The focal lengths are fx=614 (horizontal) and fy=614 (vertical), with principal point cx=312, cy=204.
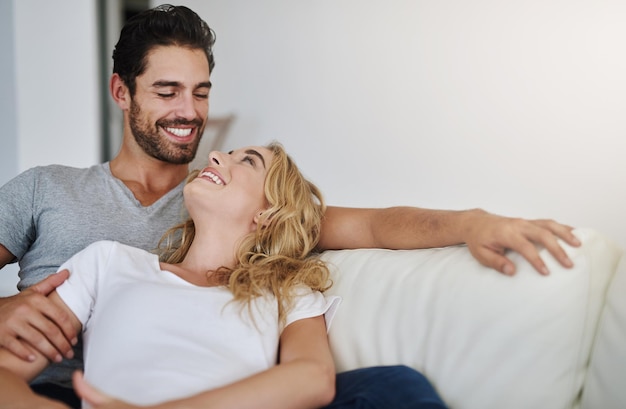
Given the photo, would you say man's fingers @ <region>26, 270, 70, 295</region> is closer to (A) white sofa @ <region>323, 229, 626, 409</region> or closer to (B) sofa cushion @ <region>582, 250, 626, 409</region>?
(A) white sofa @ <region>323, 229, 626, 409</region>

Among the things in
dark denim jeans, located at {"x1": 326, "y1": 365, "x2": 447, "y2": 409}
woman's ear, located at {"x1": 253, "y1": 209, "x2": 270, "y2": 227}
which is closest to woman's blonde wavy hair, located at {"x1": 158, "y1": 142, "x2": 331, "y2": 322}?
woman's ear, located at {"x1": 253, "y1": 209, "x2": 270, "y2": 227}

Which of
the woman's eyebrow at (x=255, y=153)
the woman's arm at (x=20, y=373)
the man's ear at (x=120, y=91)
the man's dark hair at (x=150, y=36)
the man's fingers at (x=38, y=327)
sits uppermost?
the man's dark hair at (x=150, y=36)

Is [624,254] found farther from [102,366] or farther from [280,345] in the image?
[102,366]

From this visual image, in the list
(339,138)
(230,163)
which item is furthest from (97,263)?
(339,138)

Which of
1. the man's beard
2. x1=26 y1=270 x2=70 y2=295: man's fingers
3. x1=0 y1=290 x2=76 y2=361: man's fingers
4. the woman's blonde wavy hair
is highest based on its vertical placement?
the man's beard

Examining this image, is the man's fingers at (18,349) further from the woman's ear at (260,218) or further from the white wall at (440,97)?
the white wall at (440,97)

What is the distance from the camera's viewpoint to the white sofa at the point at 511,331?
3.47 ft

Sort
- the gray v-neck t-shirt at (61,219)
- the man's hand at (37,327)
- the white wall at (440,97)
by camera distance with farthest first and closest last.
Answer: the white wall at (440,97), the gray v-neck t-shirt at (61,219), the man's hand at (37,327)

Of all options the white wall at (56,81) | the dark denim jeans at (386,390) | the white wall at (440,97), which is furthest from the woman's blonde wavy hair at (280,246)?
the white wall at (56,81)

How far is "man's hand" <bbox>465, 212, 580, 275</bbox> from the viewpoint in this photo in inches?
42.7

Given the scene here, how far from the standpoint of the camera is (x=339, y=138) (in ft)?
8.55

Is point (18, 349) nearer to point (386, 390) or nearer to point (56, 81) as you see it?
point (386, 390)

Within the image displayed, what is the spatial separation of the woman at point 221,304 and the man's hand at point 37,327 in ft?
0.07

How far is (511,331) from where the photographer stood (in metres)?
1.09
